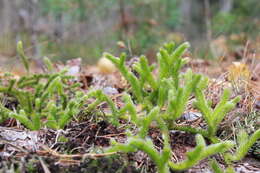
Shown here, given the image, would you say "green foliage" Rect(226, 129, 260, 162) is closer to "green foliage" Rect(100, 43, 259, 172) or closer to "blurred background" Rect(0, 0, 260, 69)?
"green foliage" Rect(100, 43, 259, 172)

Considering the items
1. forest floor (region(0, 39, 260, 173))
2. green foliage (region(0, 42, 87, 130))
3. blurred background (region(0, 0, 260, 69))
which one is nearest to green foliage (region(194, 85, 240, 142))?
forest floor (region(0, 39, 260, 173))

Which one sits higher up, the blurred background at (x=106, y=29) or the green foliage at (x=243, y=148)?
the blurred background at (x=106, y=29)

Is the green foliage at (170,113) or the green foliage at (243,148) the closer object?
the green foliage at (170,113)

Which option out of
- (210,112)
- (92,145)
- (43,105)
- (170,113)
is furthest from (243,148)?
(43,105)

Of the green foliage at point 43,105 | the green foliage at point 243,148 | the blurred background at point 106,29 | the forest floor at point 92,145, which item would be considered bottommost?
the green foliage at point 243,148

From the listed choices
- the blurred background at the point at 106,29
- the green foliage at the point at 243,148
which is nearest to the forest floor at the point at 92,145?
the green foliage at the point at 243,148

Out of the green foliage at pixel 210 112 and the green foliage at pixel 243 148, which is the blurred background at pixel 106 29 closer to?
the green foliage at pixel 210 112

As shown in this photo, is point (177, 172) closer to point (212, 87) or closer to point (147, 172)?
point (147, 172)

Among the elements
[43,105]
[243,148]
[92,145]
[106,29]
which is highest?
[106,29]

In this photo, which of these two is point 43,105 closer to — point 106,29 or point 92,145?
point 92,145
